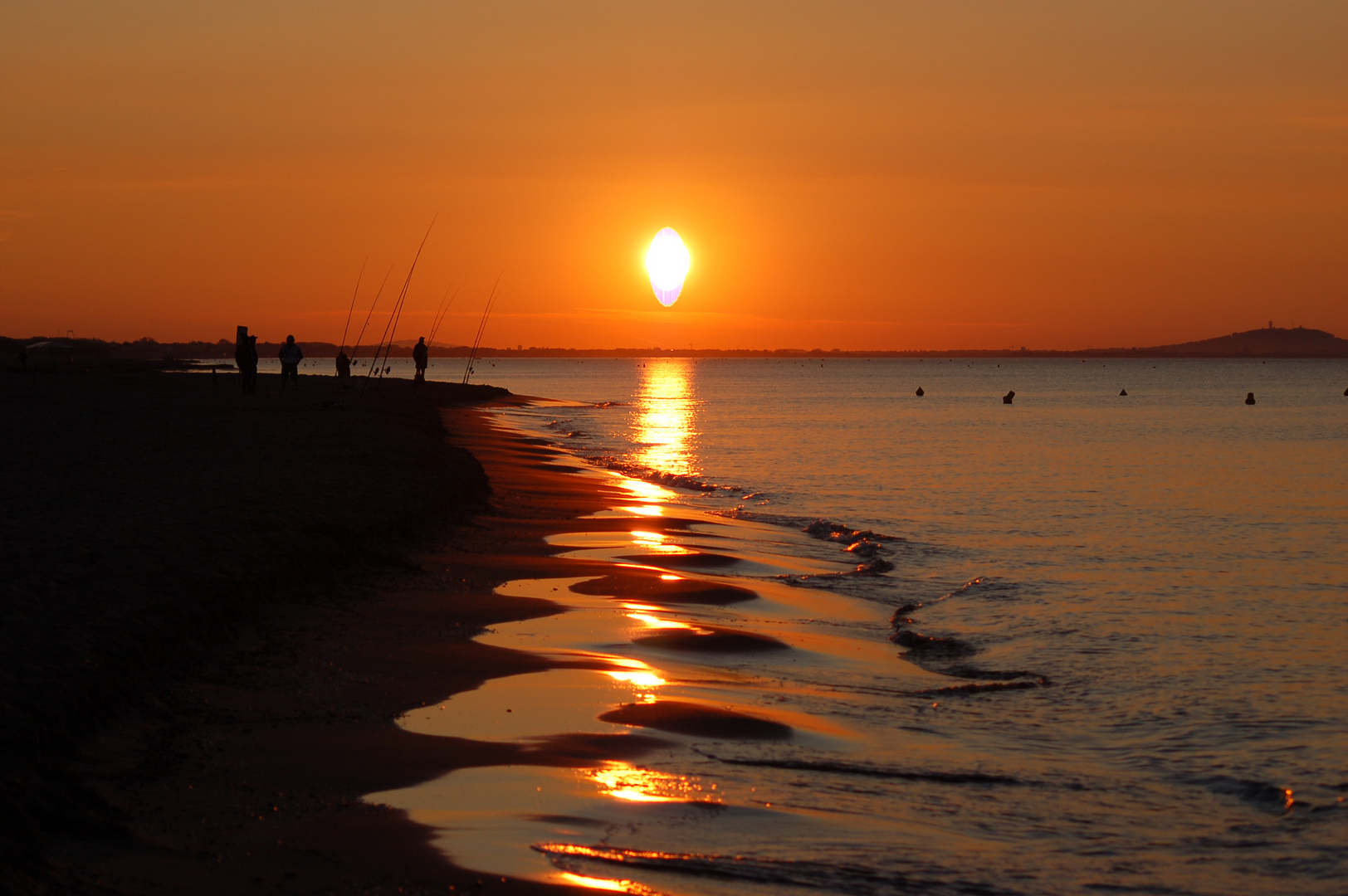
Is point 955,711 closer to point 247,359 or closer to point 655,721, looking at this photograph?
point 655,721

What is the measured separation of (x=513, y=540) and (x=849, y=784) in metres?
9.33

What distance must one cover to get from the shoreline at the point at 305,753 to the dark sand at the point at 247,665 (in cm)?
2

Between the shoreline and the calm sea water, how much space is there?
0.94 feet

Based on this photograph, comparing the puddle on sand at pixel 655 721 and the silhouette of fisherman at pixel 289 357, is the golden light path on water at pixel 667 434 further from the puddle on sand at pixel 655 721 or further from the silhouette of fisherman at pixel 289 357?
the puddle on sand at pixel 655 721

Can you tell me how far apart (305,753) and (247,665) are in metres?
1.78

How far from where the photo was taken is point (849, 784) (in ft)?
21.2

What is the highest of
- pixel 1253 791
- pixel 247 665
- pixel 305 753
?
pixel 247 665

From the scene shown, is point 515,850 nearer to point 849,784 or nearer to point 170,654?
point 849,784

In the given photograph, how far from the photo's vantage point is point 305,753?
628 cm

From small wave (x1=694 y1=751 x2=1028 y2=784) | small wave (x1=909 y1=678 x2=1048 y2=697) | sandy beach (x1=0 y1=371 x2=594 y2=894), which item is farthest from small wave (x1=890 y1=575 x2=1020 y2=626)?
small wave (x1=694 y1=751 x2=1028 y2=784)

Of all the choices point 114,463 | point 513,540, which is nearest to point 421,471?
point 513,540

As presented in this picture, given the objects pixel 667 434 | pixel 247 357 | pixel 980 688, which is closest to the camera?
pixel 980 688

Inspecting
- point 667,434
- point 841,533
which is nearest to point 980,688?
point 841,533

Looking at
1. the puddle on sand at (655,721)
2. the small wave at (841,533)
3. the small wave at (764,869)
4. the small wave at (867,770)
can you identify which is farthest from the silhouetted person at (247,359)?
the small wave at (764,869)
